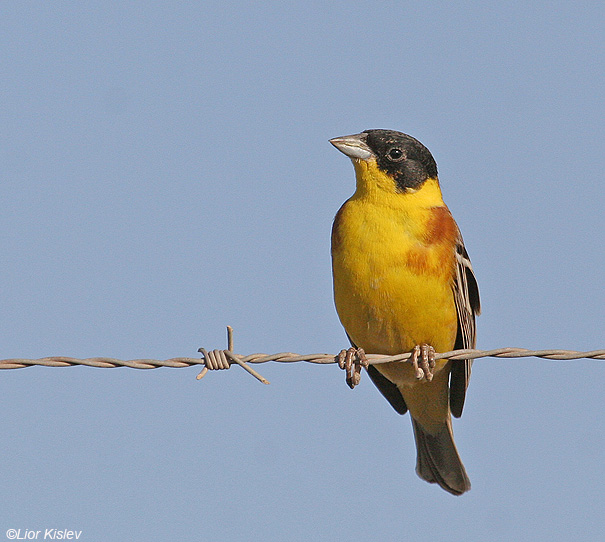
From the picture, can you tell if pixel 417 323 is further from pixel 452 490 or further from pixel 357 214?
pixel 452 490

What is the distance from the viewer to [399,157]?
720 centimetres

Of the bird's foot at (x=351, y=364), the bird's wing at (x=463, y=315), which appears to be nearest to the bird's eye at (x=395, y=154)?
the bird's wing at (x=463, y=315)

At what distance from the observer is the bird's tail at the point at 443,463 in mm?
8102

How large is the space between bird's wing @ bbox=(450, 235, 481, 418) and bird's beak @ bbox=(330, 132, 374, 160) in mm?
909

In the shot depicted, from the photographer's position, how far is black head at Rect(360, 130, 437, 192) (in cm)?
713

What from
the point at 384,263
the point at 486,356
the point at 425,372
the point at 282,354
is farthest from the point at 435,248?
the point at 282,354

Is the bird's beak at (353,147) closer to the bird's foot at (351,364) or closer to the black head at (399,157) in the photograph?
the black head at (399,157)

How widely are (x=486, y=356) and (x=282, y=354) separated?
3.53ft

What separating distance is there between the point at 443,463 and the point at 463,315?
1.56 metres

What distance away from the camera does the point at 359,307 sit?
6789mm

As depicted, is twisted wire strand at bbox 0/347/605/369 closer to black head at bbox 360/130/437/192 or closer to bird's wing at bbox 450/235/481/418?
bird's wing at bbox 450/235/481/418

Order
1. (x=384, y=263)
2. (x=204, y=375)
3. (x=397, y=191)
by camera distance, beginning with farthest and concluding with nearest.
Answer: (x=397, y=191)
(x=384, y=263)
(x=204, y=375)

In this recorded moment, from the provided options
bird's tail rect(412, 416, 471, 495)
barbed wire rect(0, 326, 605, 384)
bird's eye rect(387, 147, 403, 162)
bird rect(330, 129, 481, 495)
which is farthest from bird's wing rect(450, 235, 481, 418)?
barbed wire rect(0, 326, 605, 384)

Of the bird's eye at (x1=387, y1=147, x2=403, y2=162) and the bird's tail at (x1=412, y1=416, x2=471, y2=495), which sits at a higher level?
the bird's eye at (x1=387, y1=147, x2=403, y2=162)
